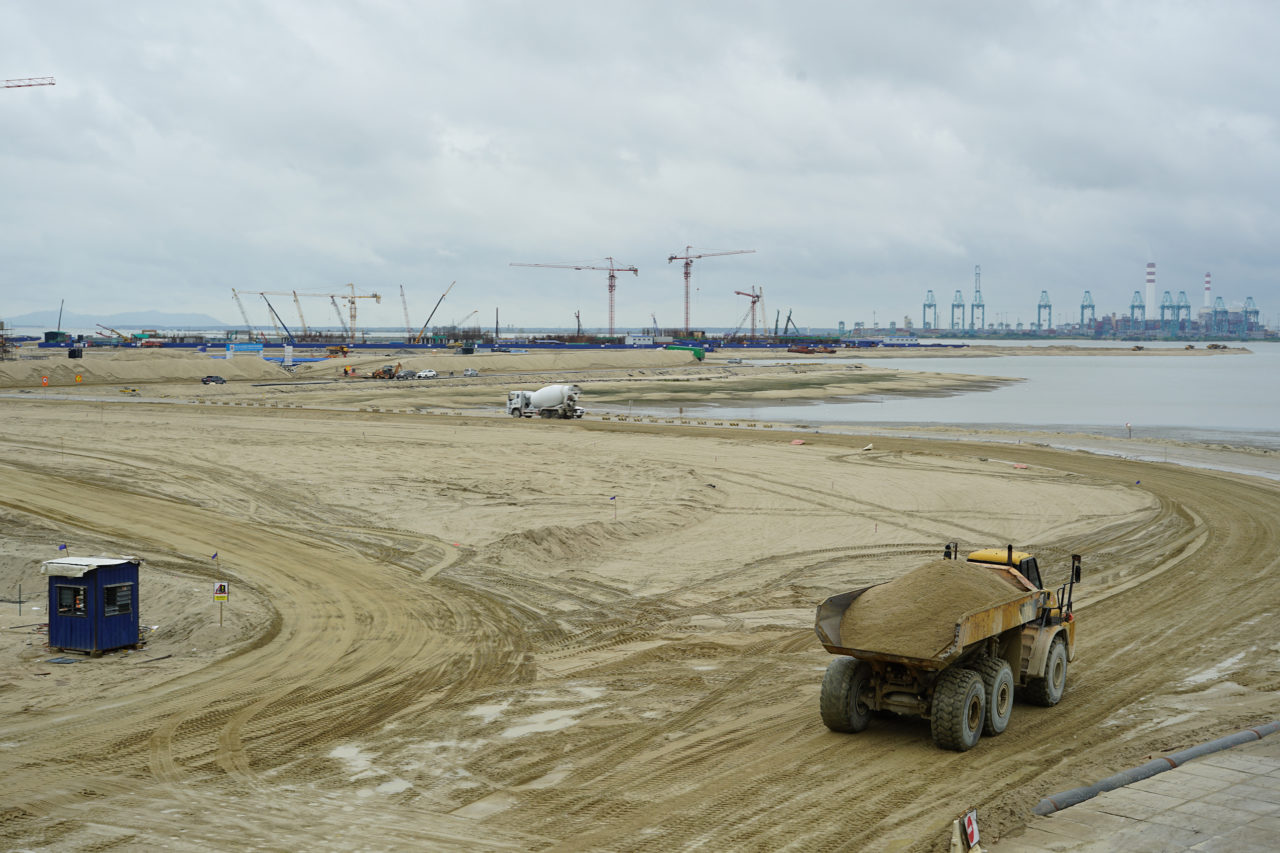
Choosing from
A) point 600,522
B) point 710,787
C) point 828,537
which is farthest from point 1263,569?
point 710,787

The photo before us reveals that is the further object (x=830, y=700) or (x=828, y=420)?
(x=828, y=420)

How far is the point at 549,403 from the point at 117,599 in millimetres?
44688

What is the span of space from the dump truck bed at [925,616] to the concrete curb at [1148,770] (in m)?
1.90

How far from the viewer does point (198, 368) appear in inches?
4050

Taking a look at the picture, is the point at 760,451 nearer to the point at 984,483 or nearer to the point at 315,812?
the point at 984,483

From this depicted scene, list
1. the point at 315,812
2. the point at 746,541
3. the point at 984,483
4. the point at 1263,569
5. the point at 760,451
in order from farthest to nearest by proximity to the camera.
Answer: the point at 760,451 < the point at 984,483 < the point at 746,541 < the point at 1263,569 < the point at 315,812

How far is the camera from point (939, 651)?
12.3m

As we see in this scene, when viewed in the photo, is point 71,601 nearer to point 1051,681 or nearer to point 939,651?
point 939,651

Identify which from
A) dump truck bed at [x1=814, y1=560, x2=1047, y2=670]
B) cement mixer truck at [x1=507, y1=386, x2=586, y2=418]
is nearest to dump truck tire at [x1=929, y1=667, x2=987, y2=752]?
dump truck bed at [x1=814, y1=560, x2=1047, y2=670]

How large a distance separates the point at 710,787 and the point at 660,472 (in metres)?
26.0

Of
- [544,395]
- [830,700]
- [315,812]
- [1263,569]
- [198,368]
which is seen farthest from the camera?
[198,368]

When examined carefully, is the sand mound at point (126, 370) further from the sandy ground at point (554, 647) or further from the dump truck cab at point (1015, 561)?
the dump truck cab at point (1015, 561)

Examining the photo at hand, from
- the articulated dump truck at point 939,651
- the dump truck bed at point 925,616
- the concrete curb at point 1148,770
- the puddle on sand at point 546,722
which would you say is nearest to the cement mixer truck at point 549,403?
the puddle on sand at point 546,722

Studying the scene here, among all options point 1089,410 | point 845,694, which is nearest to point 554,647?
point 845,694
